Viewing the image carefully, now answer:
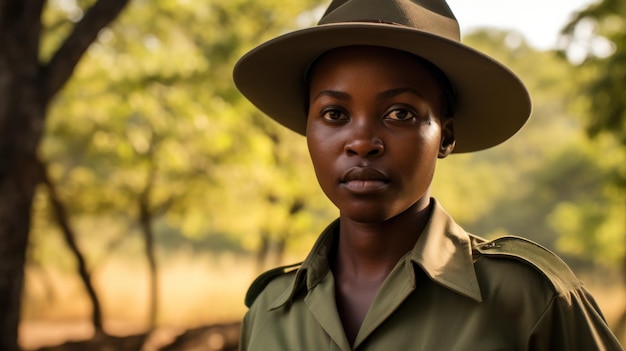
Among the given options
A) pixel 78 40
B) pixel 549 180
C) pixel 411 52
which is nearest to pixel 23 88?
pixel 78 40

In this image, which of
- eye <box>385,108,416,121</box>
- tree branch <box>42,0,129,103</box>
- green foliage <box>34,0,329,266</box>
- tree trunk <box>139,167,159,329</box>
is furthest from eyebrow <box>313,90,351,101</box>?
tree trunk <box>139,167,159,329</box>

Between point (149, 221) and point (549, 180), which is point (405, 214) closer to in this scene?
point (149, 221)

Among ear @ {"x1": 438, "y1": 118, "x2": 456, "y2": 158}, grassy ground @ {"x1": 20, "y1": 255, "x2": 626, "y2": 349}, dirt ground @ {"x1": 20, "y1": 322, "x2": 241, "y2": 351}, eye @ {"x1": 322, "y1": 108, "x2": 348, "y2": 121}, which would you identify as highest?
ear @ {"x1": 438, "y1": 118, "x2": 456, "y2": 158}

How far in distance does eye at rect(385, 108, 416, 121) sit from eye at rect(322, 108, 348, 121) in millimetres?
111

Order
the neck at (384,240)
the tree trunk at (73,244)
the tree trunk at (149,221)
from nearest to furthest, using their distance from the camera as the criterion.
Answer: the neck at (384,240)
the tree trunk at (73,244)
the tree trunk at (149,221)

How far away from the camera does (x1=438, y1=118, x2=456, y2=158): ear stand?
1.87m

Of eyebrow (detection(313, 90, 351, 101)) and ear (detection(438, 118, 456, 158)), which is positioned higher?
ear (detection(438, 118, 456, 158))

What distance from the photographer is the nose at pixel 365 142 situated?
1.65 metres

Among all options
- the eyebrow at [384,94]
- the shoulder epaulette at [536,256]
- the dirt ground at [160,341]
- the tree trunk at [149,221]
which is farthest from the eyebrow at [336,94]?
the tree trunk at [149,221]

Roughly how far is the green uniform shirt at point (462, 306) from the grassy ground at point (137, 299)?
1241cm

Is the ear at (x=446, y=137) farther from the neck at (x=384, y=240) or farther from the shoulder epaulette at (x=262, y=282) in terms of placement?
the shoulder epaulette at (x=262, y=282)

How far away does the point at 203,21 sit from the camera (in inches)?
476

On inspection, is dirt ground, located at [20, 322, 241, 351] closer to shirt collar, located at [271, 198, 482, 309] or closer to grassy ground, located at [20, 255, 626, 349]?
grassy ground, located at [20, 255, 626, 349]

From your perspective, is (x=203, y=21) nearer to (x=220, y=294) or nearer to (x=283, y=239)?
(x=283, y=239)
